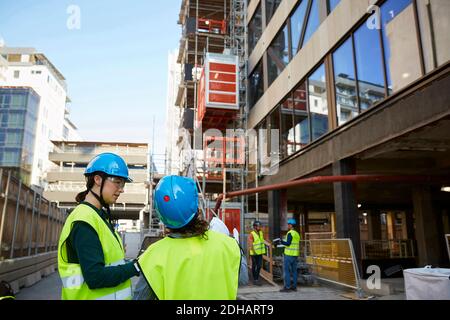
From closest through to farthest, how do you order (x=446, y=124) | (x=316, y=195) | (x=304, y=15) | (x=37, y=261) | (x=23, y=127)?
(x=446, y=124), (x=37, y=261), (x=304, y=15), (x=316, y=195), (x=23, y=127)

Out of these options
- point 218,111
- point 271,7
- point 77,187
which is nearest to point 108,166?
point 218,111

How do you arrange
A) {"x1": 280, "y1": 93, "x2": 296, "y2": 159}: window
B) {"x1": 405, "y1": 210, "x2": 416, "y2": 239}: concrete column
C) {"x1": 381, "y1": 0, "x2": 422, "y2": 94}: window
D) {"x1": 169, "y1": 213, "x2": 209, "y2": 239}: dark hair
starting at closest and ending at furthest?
1. {"x1": 169, "y1": 213, "x2": 209, "y2": 239}: dark hair
2. {"x1": 381, "y1": 0, "x2": 422, "y2": 94}: window
3. {"x1": 280, "y1": 93, "x2": 296, "y2": 159}: window
4. {"x1": 405, "y1": 210, "x2": 416, "y2": 239}: concrete column

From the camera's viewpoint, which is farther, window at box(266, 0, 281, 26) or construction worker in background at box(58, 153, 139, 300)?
window at box(266, 0, 281, 26)

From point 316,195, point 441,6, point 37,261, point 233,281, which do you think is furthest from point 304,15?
point 233,281

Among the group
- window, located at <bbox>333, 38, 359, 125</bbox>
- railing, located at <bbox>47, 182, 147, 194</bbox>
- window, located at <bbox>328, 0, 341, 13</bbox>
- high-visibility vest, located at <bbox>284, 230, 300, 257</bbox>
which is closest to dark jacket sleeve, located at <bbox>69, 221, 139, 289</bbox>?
high-visibility vest, located at <bbox>284, 230, 300, 257</bbox>

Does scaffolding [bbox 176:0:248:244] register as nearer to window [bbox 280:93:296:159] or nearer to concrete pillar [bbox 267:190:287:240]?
concrete pillar [bbox 267:190:287:240]

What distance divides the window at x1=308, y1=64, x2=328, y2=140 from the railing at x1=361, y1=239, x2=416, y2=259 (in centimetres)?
570

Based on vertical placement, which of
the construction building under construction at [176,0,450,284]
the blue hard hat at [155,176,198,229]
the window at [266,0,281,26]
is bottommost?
the blue hard hat at [155,176,198,229]

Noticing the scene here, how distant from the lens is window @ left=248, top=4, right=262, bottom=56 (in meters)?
22.8

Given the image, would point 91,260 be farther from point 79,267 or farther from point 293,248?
point 293,248

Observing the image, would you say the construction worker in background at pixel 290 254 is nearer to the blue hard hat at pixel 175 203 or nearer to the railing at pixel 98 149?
the blue hard hat at pixel 175 203

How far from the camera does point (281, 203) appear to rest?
62.2 ft
